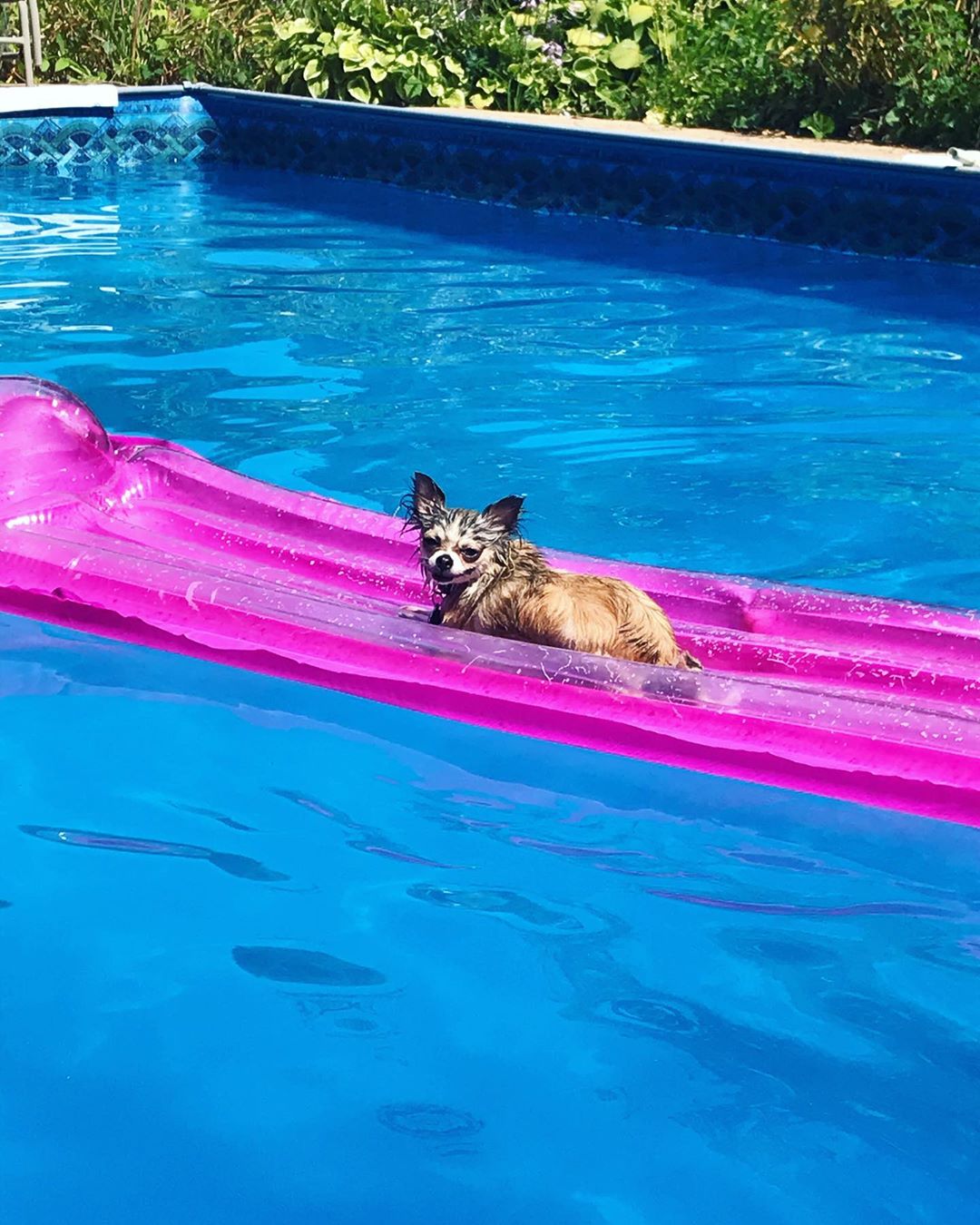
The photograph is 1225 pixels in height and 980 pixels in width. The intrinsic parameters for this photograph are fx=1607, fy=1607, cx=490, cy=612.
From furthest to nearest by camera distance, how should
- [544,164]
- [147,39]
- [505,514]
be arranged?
[147,39] < [544,164] < [505,514]

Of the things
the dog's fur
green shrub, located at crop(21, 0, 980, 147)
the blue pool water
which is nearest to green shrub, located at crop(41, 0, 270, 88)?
green shrub, located at crop(21, 0, 980, 147)

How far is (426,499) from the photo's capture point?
4172 millimetres

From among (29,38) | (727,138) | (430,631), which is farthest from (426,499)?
(29,38)

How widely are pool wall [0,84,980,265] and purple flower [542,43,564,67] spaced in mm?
1482

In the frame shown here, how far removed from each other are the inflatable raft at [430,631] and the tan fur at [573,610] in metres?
0.10

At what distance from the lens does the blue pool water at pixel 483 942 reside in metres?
3.11

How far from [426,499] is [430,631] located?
493mm

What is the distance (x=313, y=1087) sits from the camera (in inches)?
130

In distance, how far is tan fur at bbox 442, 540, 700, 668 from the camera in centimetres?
437

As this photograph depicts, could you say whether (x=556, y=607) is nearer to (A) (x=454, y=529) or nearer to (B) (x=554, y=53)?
(A) (x=454, y=529)

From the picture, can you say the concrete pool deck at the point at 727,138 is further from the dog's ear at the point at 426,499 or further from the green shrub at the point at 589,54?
the dog's ear at the point at 426,499

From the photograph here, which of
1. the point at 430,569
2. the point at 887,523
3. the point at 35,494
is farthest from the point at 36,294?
the point at 430,569

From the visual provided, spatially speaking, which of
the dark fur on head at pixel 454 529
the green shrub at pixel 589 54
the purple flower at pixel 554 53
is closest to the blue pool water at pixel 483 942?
the dark fur on head at pixel 454 529

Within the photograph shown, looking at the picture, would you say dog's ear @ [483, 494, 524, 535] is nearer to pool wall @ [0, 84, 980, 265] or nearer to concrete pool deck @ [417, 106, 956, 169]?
pool wall @ [0, 84, 980, 265]
